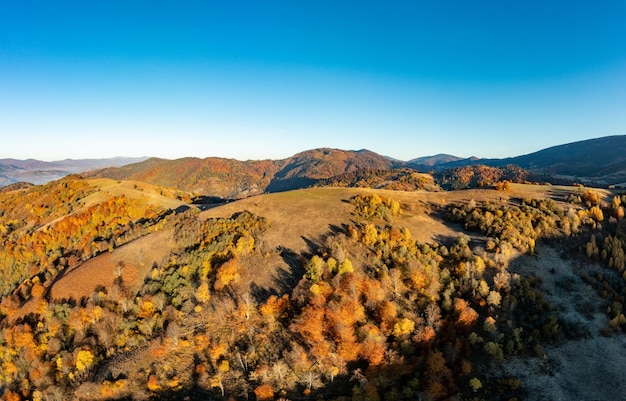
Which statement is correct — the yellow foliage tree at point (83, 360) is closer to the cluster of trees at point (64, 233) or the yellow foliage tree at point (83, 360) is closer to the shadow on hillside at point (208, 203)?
the cluster of trees at point (64, 233)

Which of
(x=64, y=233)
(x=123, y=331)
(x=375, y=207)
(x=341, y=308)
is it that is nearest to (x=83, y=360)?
(x=123, y=331)

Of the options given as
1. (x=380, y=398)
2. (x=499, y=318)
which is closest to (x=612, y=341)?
(x=499, y=318)

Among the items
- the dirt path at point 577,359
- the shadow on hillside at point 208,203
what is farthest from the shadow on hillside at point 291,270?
the shadow on hillside at point 208,203

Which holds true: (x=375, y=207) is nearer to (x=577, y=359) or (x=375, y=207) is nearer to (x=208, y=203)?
(x=577, y=359)

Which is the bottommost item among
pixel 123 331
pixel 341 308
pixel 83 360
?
pixel 83 360

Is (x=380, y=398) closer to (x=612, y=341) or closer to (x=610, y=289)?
(x=612, y=341)

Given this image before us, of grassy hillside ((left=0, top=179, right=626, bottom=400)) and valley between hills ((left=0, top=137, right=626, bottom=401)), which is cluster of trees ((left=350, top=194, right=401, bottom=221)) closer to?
grassy hillside ((left=0, top=179, right=626, bottom=400))
